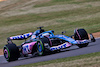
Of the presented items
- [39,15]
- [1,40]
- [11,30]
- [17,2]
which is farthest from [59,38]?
[17,2]

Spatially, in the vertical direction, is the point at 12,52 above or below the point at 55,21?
above

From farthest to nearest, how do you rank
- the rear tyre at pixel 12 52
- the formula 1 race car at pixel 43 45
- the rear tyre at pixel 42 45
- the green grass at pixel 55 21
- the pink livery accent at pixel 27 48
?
the green grass at pixel 55 21
the pink livery accent at pixel 27 48
the rear tyre at pixel 12 52
the formula 1 race car at pixel 43 45
the rear tyre at pixel 42 45

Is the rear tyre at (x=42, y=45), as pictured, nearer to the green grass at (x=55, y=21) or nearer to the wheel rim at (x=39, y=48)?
the wheel rim at (x=39, y=48)

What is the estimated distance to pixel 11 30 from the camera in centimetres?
2792

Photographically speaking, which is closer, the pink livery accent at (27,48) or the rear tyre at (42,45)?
the rear tyre at (42,45)

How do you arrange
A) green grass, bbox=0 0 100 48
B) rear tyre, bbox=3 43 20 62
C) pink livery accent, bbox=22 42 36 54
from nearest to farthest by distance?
rear tyre, bbox=3 43 20 62
pink livery accent, bbox=22 42 36 54
green grass, bbox=0 0 100 48

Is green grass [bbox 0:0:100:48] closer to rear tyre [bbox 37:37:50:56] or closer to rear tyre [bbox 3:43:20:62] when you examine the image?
rear tyre [bbox 3:43:20:62]

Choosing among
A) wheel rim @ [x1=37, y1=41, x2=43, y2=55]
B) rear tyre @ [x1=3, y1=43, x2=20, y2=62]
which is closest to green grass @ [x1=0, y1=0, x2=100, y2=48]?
rear tyre @ [x1=3, y1=43, x2=20, y2=62]

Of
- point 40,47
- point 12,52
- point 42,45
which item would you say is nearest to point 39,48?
point 40,47

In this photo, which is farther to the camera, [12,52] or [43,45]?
[12,52]

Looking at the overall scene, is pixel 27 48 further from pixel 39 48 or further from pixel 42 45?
pixel 42 45

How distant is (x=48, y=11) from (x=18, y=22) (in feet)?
19.0

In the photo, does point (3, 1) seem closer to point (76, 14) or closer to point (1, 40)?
point (76, 14)

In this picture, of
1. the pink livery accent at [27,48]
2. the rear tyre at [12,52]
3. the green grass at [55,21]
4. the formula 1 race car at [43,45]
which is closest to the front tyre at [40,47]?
the formula 1 race car at [43,45]
